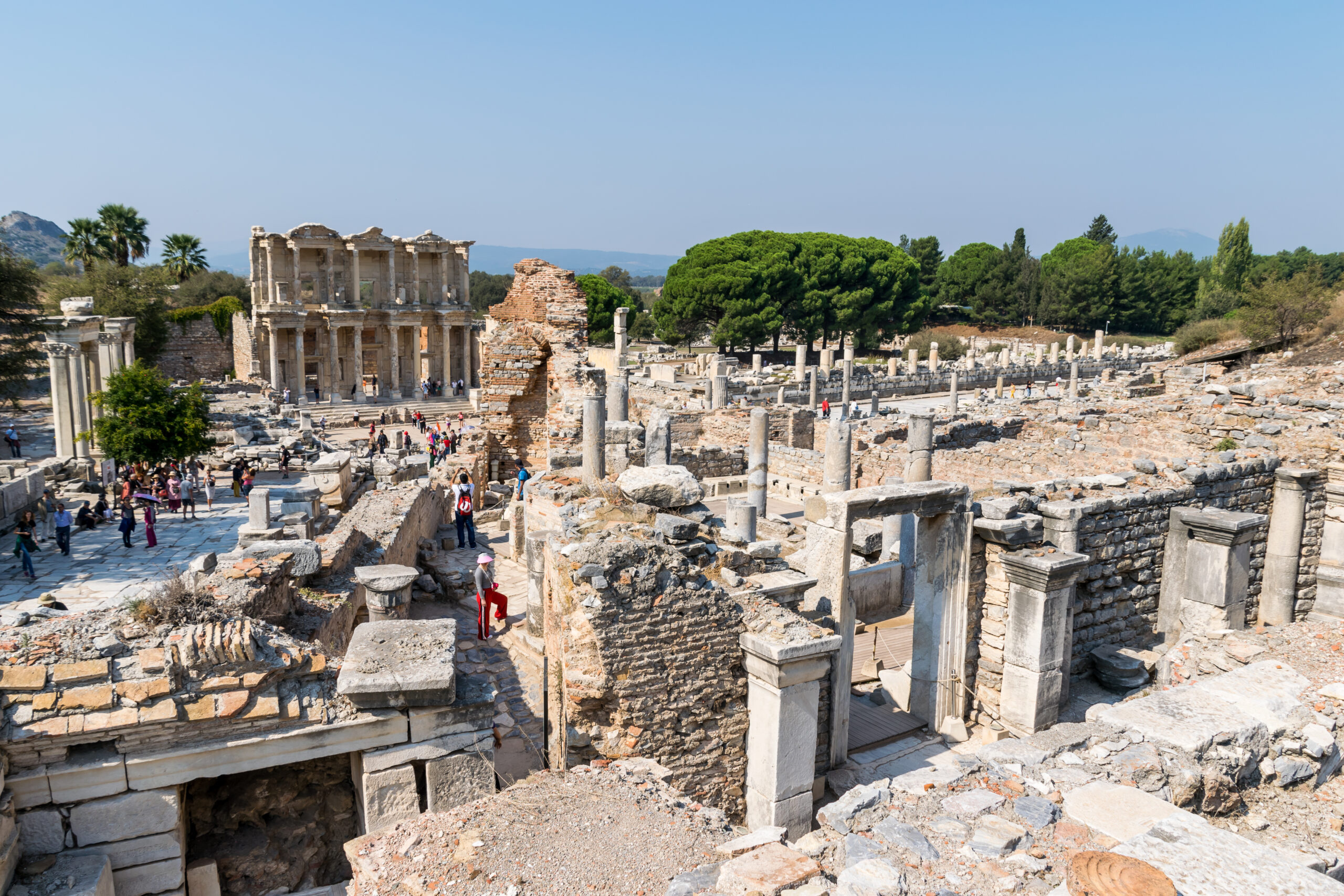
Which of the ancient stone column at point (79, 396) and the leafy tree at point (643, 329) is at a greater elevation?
the leafy tree at point (643, 329)

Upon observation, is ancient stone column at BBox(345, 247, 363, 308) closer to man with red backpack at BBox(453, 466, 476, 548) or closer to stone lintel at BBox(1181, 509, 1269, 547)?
man with red backpack at BBox(453, 466, 476, 548)

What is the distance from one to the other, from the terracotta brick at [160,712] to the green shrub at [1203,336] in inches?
1932

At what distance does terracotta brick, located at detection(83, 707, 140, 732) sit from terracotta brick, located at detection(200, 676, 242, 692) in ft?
1.25

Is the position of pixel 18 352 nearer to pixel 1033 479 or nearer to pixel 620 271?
pixel 1033 479

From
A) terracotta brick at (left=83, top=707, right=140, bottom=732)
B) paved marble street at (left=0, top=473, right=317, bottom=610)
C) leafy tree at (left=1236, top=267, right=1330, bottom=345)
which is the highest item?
leafy tree at (left=1236, top=267, right=1330, bottom=345)

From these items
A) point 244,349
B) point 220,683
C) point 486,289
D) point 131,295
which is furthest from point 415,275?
point 220,683

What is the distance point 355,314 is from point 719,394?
89.8 ft

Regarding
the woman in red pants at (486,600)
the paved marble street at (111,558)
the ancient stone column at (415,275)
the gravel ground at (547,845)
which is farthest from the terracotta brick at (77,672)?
the ancient stone column at (415,275)

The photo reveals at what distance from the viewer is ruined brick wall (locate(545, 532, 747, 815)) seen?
248 inches


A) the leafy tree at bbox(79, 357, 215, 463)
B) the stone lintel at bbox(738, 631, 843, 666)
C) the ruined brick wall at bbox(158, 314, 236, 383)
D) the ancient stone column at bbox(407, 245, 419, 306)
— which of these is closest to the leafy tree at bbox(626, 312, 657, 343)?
the ancient stone column at bbox(407, 245, 419, 306)

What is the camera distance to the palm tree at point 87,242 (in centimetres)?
4606

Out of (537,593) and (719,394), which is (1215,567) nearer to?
(537,593)

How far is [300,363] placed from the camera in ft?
162

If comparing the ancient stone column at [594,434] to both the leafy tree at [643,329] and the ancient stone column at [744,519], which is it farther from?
the leafy tree at [643,329]
